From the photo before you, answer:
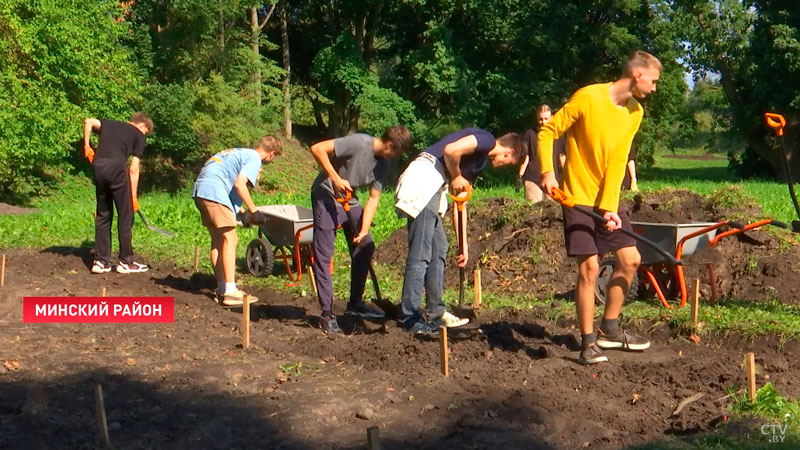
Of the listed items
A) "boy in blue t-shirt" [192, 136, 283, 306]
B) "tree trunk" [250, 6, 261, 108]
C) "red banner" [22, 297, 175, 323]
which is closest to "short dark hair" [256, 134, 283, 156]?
"boy in blue t-shirt" [192, 136, 283, 306]

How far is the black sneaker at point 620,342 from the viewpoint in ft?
21.4

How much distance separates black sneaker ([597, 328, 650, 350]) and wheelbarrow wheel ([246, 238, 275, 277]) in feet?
15.3

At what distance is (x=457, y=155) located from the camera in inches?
265

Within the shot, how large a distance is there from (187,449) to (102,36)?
21.3 m

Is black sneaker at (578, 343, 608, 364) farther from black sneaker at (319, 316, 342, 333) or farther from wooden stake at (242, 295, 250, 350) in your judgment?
wooden stake at (242, 295, 250, 350)

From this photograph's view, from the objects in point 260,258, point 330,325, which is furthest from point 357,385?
point 260,258

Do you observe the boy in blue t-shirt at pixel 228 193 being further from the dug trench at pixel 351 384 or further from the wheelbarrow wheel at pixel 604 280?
the wheelbarrow wheel at pixel 604 280

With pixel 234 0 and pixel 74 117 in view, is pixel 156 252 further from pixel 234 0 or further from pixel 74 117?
pixel 234 0

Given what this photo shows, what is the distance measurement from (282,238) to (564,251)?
3000 millimetres

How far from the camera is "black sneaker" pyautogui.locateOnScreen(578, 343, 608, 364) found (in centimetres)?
621

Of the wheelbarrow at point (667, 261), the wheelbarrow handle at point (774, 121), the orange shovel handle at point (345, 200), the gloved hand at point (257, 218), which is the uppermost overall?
the wheelbarrow handle at point (774, 121)

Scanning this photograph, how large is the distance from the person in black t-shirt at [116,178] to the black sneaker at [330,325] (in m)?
3.83

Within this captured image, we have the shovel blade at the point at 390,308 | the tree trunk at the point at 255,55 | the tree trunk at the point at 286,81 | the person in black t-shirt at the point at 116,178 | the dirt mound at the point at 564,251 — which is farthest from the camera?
the tree trunk at the point at 286,81

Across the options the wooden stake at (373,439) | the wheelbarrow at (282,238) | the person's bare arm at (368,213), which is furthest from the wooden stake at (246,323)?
the wooden stake at (373,439)
